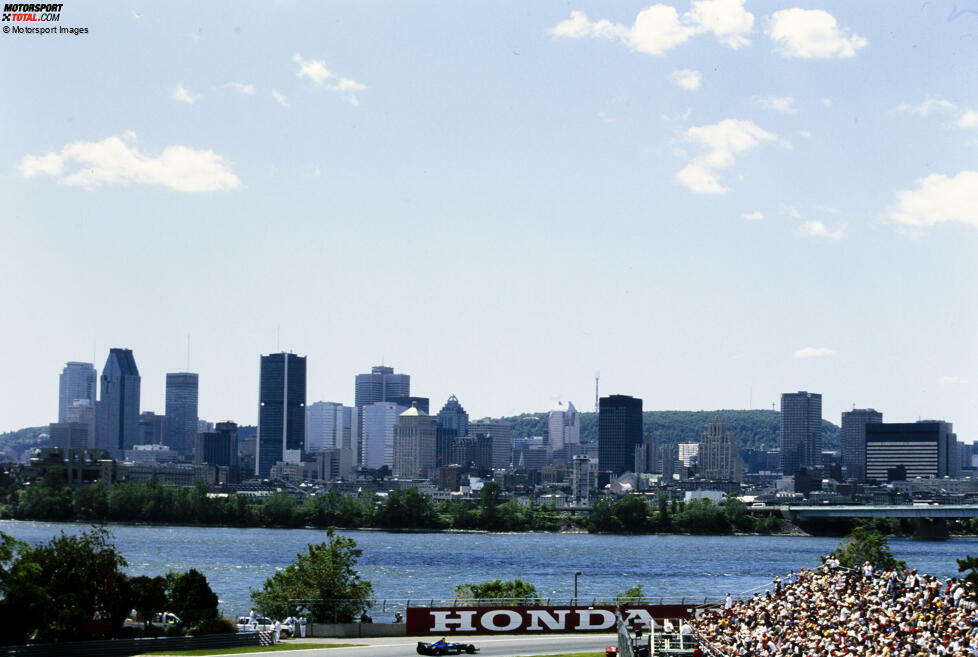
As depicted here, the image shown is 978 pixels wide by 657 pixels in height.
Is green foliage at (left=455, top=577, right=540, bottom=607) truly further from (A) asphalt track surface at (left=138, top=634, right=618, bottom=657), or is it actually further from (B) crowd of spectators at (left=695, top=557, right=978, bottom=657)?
(B) crowd of spectators at (left=695, top=557, right=978, bottom=657)

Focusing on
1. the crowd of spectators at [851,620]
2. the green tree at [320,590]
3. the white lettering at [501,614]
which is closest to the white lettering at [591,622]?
the white lettering at [501,614]

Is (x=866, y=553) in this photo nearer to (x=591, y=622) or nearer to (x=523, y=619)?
(x=591, y=622)

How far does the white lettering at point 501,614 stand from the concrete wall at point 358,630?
13.8ft

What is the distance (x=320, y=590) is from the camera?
7681 cm

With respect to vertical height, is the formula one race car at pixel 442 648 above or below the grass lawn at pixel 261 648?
above

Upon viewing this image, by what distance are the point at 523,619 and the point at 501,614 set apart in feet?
4.26

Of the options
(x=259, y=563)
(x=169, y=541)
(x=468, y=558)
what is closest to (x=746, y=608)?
(x=259, y=563)

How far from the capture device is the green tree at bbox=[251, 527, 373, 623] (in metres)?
73.9

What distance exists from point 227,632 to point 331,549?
16941 mm

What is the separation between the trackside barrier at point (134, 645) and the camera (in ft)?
188

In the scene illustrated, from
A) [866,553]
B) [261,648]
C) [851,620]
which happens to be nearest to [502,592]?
[261,648]

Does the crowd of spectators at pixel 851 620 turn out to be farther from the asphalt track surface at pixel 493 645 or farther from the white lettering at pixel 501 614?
the white lettering at pixel 501 614

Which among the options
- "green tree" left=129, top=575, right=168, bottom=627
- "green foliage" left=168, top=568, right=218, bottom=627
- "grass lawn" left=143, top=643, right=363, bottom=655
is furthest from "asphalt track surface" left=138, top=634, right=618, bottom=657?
"green tree" left=129, top=575, right=168, bottom=627

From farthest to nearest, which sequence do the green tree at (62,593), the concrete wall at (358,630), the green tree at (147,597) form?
the concrete wall at (358,630)
the green tree at (147,597)
the green tree at (62,593)
